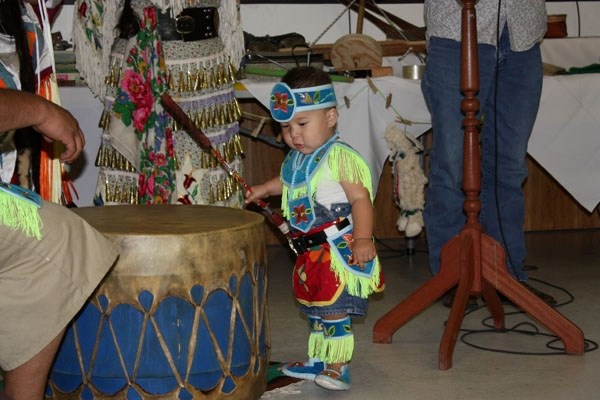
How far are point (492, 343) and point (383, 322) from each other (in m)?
0.32

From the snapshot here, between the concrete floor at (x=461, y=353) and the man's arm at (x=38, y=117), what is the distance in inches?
36.5

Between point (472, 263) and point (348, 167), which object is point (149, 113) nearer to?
point (348, 167)

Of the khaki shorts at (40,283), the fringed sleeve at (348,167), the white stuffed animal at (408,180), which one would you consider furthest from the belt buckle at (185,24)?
the khaki shorts at (40,283)

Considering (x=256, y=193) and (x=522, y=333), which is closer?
(x=256, y=193)

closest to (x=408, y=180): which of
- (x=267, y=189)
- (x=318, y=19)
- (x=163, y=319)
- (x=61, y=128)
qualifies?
(x=267, y=189)

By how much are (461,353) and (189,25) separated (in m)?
1.32

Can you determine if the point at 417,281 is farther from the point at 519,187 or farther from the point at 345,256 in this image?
the point at 345,256

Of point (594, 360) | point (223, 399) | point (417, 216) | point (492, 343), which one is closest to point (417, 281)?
point (417, 216)

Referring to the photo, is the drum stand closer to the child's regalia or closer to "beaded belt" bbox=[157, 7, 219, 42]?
the child's regalia

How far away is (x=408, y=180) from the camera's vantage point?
3826 millimetres

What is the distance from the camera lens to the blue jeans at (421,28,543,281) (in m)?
3.04

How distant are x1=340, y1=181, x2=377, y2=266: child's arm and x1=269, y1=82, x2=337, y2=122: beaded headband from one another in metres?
0.21

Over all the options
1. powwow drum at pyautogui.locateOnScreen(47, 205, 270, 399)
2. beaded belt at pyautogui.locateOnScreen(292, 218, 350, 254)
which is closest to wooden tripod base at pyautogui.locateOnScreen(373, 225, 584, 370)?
beaded belt at pyautogui.locateOnScreen(292, 218, 350, 254)

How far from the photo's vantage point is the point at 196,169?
10.4 ft
